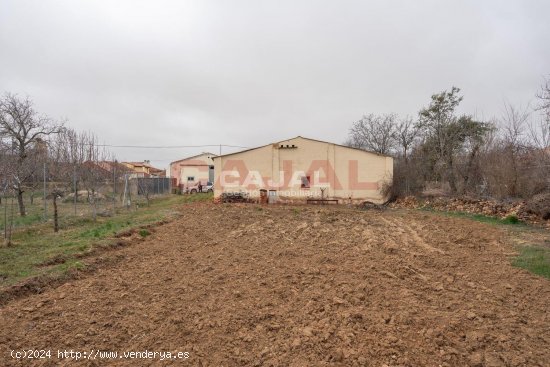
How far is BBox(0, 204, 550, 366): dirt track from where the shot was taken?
3031 mm

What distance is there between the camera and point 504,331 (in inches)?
134

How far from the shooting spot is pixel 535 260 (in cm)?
641

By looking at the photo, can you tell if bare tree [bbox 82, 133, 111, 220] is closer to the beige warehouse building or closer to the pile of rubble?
the beige warehouse building

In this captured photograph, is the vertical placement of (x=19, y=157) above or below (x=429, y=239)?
above

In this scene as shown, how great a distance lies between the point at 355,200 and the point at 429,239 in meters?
10.9

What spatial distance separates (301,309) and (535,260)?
5.46 meters

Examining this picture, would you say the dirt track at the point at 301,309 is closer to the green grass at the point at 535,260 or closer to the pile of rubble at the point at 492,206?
the green grass at the point at 535,260

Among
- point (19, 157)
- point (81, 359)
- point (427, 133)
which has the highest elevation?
point (427, 133)

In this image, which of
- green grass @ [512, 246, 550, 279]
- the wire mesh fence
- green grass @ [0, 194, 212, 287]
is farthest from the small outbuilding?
green grass @ [512, 246, 550, 279]

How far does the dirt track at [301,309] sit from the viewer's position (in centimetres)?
303

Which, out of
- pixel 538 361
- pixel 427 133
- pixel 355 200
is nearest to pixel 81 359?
pixel 538 361

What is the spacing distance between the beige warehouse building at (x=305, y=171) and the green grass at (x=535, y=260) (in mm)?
11772

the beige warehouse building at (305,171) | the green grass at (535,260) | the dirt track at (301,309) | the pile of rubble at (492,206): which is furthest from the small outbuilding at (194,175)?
the green grass at (535,260)

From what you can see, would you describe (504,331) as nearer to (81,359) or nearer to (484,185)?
(81,359)
